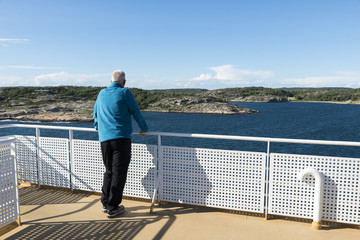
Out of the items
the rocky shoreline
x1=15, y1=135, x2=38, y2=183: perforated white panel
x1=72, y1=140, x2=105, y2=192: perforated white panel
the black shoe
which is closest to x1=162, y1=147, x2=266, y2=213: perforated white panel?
the black shoe

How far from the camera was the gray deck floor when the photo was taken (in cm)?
301

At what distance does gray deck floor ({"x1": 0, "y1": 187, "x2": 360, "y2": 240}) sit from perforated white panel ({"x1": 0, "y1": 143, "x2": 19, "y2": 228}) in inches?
6.4

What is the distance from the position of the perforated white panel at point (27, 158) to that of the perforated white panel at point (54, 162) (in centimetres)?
16

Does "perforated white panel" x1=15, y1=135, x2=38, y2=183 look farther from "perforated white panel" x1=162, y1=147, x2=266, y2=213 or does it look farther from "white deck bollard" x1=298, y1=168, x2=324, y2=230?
"white deck bollard" x1=298, y1=168, x2=324, y2=230

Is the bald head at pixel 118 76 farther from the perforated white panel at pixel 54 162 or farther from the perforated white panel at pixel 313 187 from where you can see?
the perforated white panel at pixel 313 187

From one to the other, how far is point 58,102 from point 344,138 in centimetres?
6830

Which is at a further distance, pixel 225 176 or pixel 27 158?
pixel 27 158

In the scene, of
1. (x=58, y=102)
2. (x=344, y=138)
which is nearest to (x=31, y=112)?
(x=58, y=102)

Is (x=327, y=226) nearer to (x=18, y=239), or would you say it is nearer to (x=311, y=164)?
(x=311, y=164)

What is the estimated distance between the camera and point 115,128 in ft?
10.7

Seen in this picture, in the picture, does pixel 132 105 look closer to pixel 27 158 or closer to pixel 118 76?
pixel 118 76

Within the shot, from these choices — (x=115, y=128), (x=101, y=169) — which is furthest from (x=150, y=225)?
(x=101, y=169)

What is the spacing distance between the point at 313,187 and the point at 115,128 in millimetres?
2394

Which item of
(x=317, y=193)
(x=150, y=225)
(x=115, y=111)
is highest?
(x=115, y=111)
